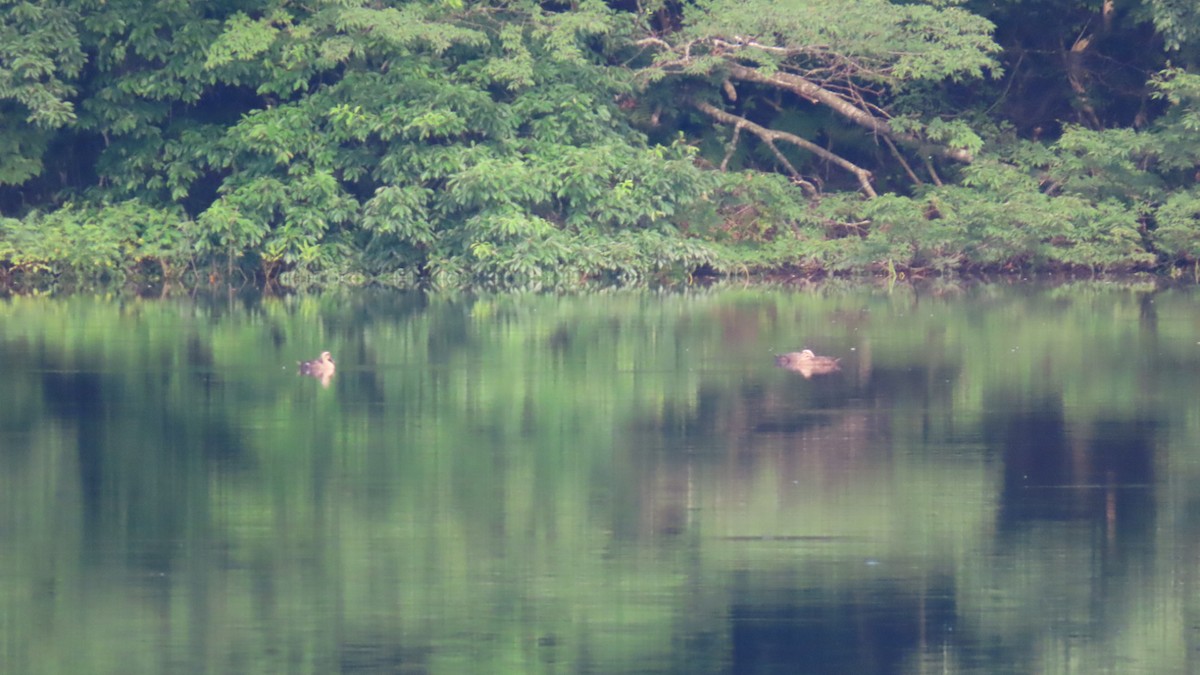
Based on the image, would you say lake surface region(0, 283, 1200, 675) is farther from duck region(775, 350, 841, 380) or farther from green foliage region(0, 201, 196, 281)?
green foliage region(0, 201, 196, 281)

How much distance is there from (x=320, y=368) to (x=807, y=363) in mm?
3898

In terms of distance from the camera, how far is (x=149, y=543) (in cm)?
860

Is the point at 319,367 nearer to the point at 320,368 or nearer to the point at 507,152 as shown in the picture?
the point at 320,368

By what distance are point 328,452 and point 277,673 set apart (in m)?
4.47

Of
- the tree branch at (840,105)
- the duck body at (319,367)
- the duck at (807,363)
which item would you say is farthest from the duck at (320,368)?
the tree branch at (840,105)

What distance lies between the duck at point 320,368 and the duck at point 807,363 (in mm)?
3642

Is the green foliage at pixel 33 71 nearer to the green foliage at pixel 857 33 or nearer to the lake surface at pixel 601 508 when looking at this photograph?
the green foliage at pixel 857 33

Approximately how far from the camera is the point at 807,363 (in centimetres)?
1522

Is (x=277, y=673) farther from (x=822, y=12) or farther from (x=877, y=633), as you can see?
(x=822, y=12)

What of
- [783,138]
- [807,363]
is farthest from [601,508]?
[783,138]

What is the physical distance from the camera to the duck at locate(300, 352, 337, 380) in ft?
48.7

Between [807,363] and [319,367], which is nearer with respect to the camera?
[319,367]

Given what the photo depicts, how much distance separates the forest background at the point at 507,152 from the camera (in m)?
26.4

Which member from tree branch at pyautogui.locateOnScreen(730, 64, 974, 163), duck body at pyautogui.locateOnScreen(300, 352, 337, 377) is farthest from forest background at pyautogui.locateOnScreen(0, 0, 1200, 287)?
duck body at pyautogui.locateOnScreen(300, 352, 337, 377)
